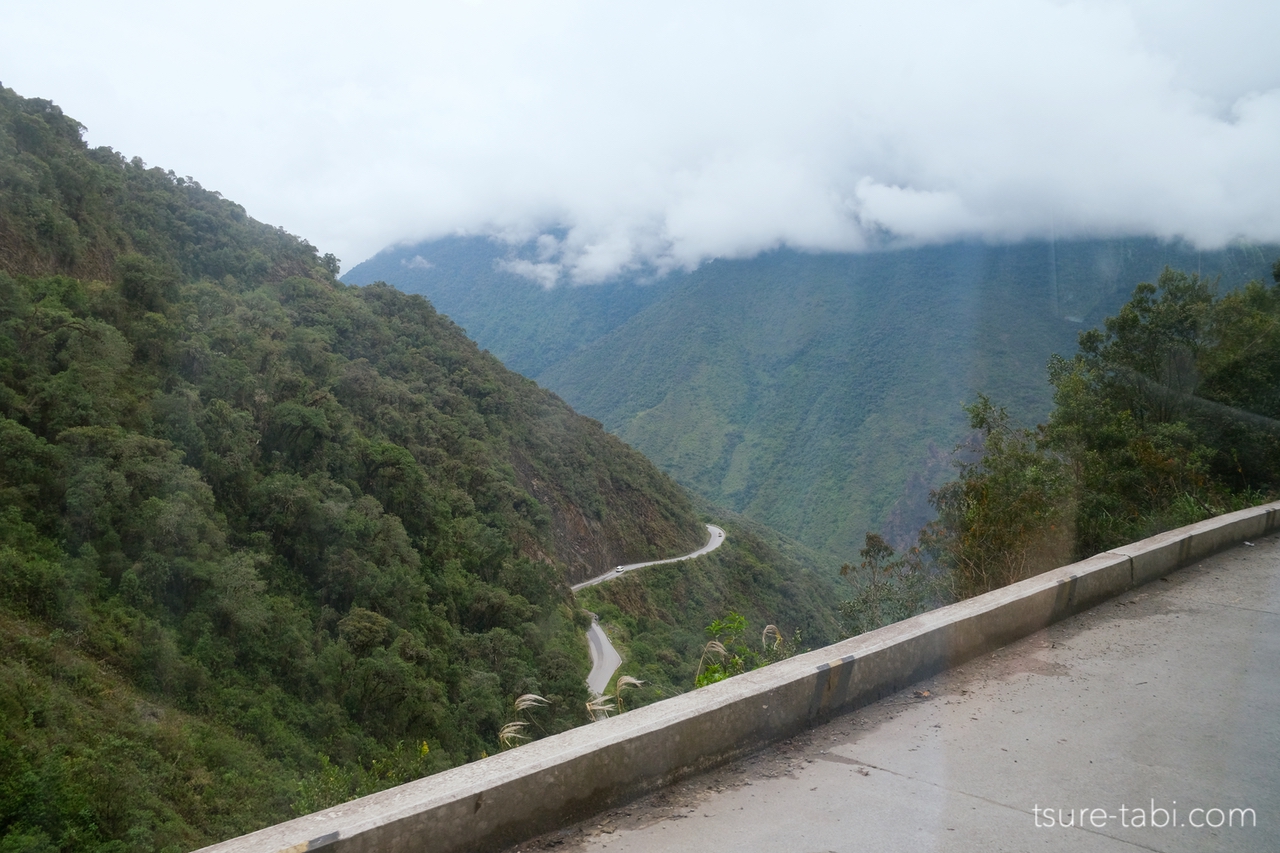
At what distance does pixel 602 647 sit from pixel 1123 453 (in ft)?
105

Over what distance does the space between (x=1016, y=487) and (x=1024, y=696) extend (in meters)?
4.41

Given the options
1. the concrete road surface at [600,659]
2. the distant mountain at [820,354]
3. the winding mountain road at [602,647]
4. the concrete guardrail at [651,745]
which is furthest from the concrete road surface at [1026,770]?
the concrete road surface at [600,659]

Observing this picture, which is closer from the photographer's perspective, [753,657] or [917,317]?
[753,657]

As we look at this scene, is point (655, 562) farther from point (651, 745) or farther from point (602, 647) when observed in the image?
point (651, 745)

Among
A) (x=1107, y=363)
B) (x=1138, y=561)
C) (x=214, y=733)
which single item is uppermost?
(x=1107, y=363)

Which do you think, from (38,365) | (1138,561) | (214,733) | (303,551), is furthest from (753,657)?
(303,551)

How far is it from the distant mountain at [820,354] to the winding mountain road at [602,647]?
906 inches

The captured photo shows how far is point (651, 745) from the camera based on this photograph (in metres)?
3.00

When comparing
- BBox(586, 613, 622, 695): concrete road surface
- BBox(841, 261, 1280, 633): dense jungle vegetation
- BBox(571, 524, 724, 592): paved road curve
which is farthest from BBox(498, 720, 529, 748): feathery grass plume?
BBox(571, 524, 724, 592): paved road curve

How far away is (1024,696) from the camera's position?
3.89 m

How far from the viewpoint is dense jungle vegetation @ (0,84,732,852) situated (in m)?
15.2

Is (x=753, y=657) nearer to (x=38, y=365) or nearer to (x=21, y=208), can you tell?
(x=38, y=365)

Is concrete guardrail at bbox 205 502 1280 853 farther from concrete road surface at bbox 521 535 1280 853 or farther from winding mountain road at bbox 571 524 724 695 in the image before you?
winding mountain road at bbox 571 524 724 695

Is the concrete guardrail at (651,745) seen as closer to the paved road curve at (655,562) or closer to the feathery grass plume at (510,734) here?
the feathery grass plume at (510,734)
